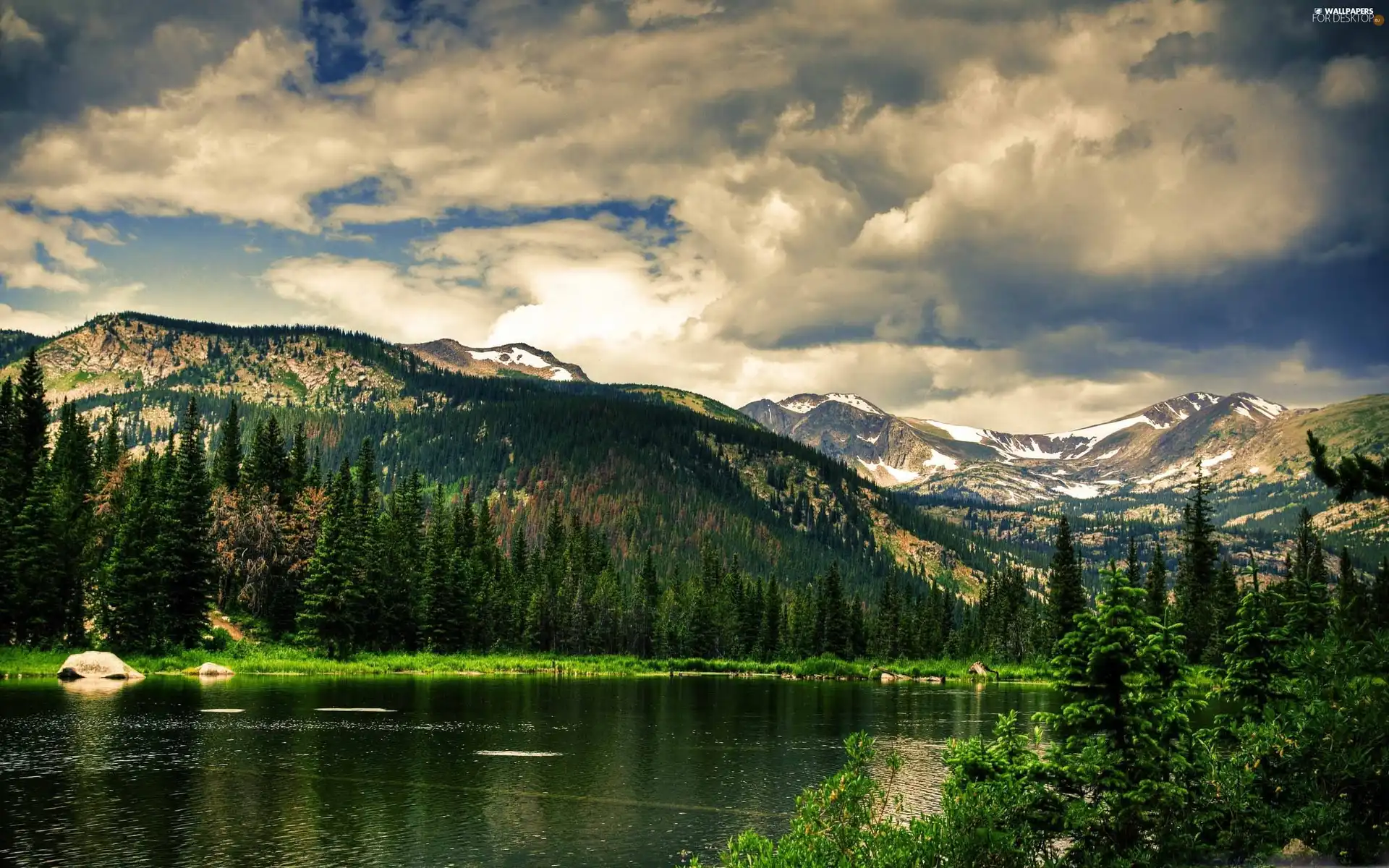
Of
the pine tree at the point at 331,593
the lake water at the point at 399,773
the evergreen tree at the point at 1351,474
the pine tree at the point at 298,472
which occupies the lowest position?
the lake water at the point at 399,773

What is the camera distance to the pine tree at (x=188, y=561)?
103125 millimetres

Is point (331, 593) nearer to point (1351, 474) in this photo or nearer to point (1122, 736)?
point (1122, 736)

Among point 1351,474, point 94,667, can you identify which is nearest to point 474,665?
point 94,667

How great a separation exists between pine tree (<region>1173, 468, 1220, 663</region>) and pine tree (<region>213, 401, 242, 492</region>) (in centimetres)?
12574

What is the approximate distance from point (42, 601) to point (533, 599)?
69225 mm

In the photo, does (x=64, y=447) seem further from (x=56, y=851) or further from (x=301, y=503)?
(x=56, y=851)

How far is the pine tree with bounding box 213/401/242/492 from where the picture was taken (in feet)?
447

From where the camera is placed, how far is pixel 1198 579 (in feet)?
422

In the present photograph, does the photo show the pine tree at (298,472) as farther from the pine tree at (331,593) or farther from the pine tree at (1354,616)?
the pine tree at (1354,616)

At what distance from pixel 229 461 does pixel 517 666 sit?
2006 inches

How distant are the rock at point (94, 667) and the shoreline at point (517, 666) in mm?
3105

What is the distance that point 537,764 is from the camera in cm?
5428

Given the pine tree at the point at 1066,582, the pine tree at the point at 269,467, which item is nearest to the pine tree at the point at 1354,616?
the pine tree at the point at 1066,582

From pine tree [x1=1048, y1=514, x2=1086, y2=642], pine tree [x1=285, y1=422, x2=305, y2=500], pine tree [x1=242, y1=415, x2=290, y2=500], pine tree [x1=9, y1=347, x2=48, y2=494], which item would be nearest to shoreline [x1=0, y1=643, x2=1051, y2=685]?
pine tree [x1=1048, y1=514, x2=1086, y2=642]
